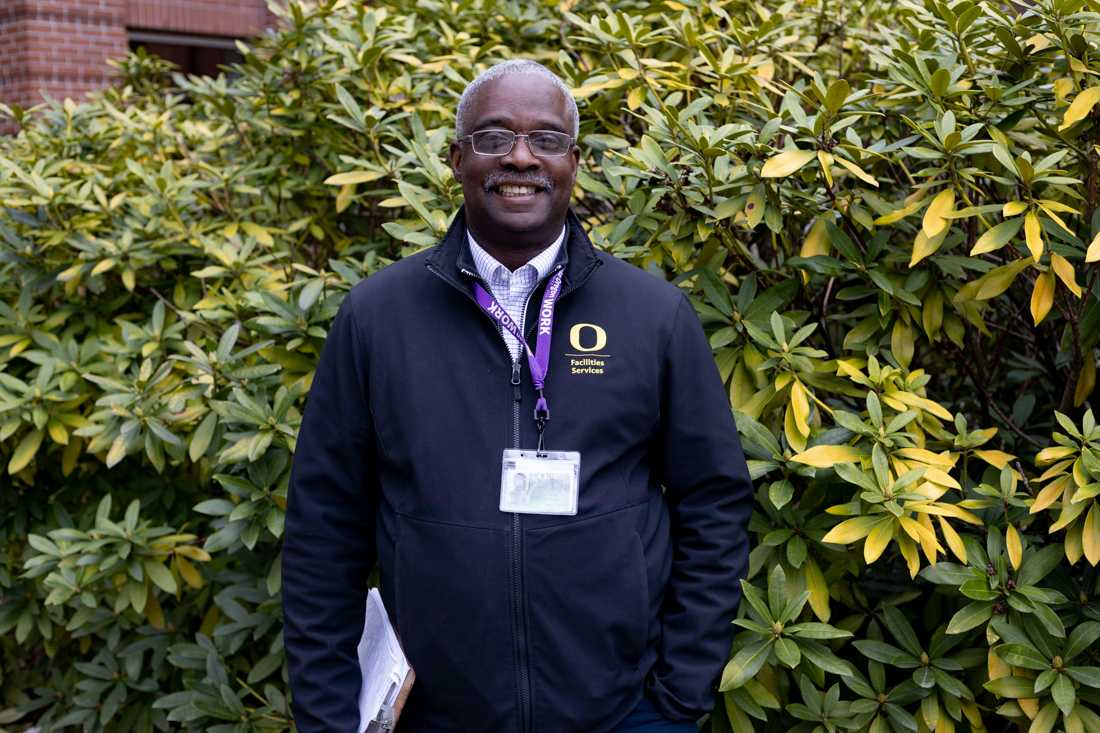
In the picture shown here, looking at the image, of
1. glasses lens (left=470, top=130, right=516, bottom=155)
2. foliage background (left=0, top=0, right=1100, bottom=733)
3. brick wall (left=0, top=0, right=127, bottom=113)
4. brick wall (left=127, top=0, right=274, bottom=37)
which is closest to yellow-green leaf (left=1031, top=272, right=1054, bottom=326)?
foliage background (left=0, top=0, right=1100, bottom=733)

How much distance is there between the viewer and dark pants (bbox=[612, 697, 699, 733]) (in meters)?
2.23

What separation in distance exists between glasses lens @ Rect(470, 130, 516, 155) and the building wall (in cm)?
732

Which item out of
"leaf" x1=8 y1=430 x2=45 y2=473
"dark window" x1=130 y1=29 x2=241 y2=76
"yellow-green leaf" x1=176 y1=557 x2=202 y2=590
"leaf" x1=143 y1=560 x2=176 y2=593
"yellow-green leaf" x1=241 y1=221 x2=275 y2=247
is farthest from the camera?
"dark window" x1=130 y1=29 x2=241 y2=76

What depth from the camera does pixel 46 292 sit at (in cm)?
404

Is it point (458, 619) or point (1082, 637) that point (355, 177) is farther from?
point (1082, 637)

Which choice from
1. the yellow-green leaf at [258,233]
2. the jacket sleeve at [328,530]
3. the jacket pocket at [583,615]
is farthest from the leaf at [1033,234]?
the yellow-green leaf at [258,233]

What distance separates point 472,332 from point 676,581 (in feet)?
2.17

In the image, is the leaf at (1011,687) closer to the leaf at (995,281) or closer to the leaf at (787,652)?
the leaf at (787,652)

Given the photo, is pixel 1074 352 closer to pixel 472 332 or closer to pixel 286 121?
pixel 472 332

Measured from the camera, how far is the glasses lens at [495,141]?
85.4 inches

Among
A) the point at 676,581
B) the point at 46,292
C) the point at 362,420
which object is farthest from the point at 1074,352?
the point at 46,292

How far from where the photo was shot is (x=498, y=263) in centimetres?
226

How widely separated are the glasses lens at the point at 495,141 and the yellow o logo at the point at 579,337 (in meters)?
0.38

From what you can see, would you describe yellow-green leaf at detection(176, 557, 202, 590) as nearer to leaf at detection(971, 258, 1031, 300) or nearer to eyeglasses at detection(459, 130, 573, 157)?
eyeglasses at detection(459, 130, 573, 157)
